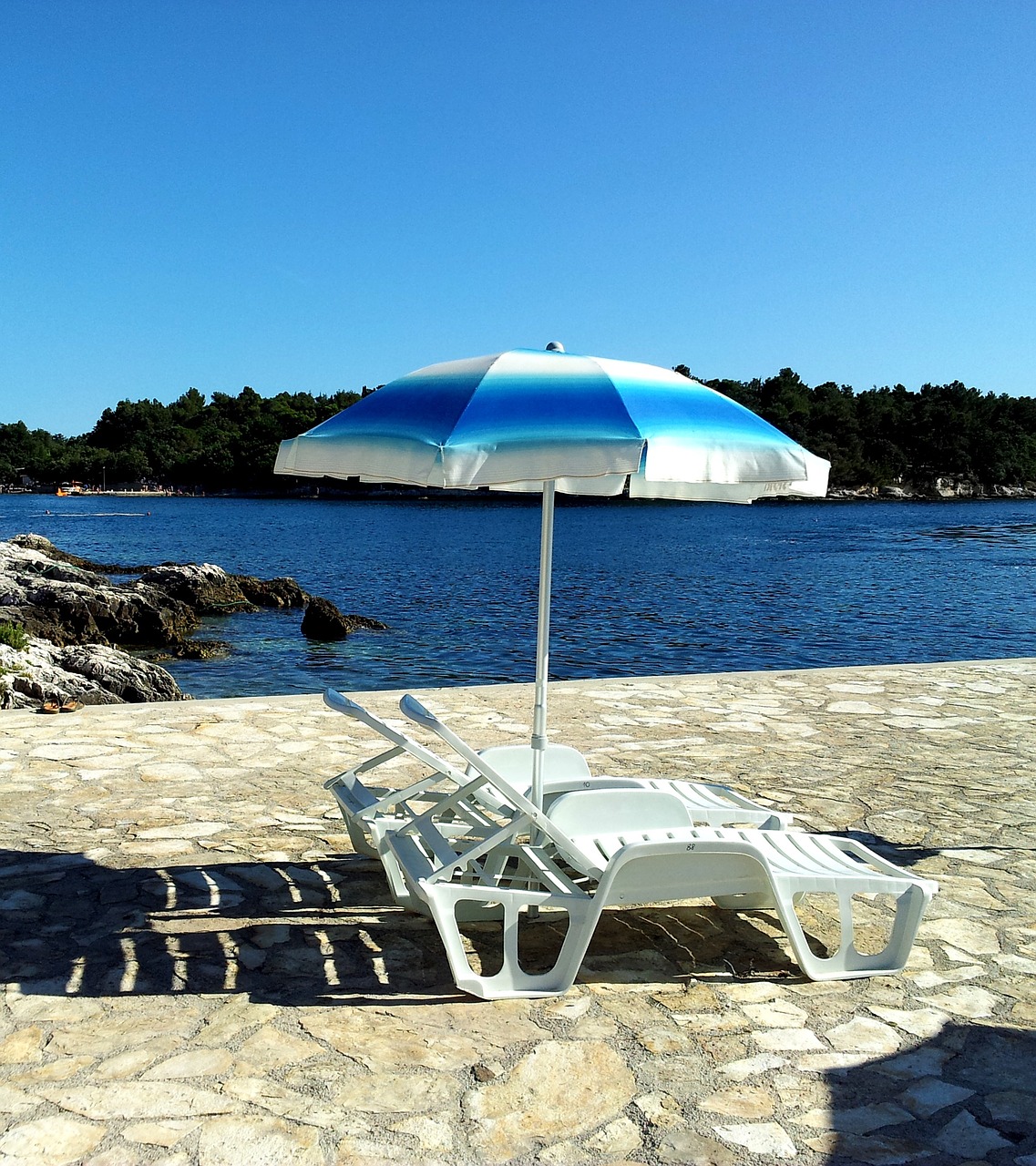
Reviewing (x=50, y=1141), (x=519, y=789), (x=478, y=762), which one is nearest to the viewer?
(x=50, y=1141)

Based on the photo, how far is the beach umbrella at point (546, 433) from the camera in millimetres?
3242

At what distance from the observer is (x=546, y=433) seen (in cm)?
331

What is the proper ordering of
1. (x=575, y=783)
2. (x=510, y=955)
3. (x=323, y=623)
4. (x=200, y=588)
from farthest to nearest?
(x=200, y=588) → (x=323, y=623) → (x=575, y=783) → (x=510, y=955)

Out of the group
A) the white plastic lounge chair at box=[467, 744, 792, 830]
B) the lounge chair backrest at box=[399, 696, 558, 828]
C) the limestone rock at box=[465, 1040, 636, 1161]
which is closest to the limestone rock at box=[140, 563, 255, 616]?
the white plastic lounge chair at box=[467, 744, 792, 830]

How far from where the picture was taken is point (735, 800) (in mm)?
4922

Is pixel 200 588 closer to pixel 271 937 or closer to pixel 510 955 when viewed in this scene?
pixel 271 937

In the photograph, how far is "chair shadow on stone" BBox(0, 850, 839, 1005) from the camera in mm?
3682

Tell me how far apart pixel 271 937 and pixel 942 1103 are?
2331 millimetres

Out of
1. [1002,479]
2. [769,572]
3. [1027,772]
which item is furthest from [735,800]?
[1002,479]

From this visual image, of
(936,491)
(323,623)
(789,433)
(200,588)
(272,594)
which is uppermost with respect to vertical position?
(789,433)

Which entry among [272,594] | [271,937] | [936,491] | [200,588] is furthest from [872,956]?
[936,491]

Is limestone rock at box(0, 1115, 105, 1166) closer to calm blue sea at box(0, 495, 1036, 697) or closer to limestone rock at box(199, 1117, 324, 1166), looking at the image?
limestone rock at box(199, 1117, 324, 1166)

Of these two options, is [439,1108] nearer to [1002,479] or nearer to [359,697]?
[359,697]

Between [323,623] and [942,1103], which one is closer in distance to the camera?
[942,1103]
